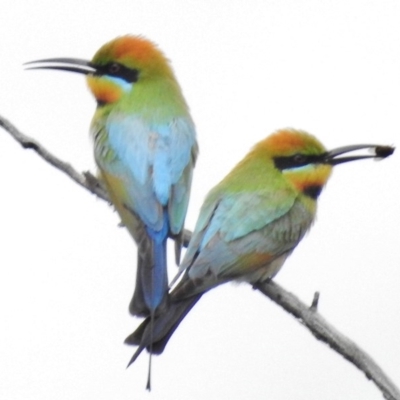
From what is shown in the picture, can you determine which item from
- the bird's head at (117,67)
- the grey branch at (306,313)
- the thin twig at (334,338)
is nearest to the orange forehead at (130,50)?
the bird's head at (117,67)

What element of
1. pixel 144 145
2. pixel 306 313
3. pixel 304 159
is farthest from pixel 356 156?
pixel 306 313

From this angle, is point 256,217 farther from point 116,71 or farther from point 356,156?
point 116,71

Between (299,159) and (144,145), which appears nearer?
(144,145)

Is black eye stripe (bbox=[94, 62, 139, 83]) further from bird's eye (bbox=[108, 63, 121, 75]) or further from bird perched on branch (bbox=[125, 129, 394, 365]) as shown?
bird perched on branch (bbox=[125, 129, 394, 365])

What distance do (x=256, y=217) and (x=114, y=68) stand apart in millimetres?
987

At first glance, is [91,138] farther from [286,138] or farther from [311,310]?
[311,310]

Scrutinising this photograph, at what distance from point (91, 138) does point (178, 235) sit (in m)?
0.82

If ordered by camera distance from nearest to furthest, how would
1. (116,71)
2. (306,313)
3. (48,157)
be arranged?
(306,313)
(48,157)
(116,71)

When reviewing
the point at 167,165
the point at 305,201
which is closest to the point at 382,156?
the point at 305,201

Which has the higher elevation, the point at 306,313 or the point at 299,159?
the point at 299,159

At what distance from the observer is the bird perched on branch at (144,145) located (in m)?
4.37

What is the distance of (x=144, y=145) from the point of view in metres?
4.76

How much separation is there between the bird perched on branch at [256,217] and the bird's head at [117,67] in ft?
1.96

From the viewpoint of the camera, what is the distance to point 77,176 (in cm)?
452
